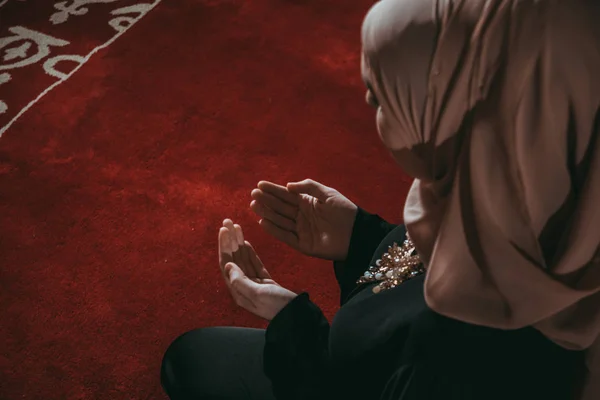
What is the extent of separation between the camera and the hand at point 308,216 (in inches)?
45.1

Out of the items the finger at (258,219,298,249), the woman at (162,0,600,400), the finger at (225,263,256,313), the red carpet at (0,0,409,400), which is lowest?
the red carpet at (0,0,409,400)

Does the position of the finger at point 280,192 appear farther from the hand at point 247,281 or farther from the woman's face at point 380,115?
the woman's face at point 380,115

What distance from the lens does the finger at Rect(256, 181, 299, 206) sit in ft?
3.88

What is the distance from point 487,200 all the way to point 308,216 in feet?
2.04

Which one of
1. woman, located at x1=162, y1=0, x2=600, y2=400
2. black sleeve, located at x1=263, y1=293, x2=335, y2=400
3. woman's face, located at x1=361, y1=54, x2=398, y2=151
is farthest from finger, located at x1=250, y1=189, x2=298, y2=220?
woman's face, located at x1=361, y1=54, x2=398, y2=151

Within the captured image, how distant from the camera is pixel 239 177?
179cm

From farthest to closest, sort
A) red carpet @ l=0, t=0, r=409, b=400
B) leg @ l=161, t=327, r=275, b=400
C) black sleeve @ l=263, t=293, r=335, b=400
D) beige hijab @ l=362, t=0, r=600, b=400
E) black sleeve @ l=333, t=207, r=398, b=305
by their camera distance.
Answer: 1. red carpet @ l=0, t=0, r=409, b=400
2. black sleeve @ l=333, t=207, r=398, b=305
3. leg @ l=161, t=327, r=275, b=400
4. black sleeve @ l=263, t=293, r=335, b=400
5. beige hijab @ l=362, t=0, r=600, b=400

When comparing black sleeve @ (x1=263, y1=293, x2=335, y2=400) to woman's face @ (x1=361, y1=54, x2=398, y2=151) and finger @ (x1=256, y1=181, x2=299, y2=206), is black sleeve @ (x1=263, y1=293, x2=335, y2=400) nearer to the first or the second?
finger @ (x1=256, y1=181, x2=299, y2=206)

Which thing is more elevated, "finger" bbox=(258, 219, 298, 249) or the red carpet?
"finger" bbox=(258, 219, 298, 249)

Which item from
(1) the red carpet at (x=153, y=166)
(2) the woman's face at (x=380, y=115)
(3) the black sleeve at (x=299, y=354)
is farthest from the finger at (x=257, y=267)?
(2) the woman's face at (x=380, y=115)

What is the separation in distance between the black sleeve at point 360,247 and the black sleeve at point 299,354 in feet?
0.51

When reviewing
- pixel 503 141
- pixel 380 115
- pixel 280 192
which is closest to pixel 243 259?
pixel 280 192

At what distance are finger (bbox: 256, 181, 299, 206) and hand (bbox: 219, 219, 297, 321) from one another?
3.9 inches

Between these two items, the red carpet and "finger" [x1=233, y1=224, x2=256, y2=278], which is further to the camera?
the red carpet
